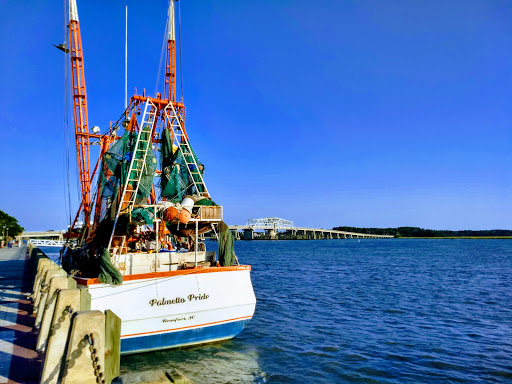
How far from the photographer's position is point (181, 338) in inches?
575

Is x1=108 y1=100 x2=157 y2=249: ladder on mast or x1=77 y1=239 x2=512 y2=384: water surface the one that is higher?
x1=108 y1=100 x2=157 y2=249: ladder on mast

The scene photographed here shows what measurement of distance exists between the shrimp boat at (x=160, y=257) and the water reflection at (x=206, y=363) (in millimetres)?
433

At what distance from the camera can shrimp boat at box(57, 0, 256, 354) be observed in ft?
44.8

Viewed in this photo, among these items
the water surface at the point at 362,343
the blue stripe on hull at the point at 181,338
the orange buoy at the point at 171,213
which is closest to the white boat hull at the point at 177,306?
the blue stripe on hull at the point at 181,338

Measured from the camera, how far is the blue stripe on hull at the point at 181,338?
13797 millimetres

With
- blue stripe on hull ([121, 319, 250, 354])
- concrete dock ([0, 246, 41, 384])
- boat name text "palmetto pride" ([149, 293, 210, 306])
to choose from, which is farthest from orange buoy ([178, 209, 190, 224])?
concrete dock ([0, 246, 41, 384])

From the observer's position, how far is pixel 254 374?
551 inches

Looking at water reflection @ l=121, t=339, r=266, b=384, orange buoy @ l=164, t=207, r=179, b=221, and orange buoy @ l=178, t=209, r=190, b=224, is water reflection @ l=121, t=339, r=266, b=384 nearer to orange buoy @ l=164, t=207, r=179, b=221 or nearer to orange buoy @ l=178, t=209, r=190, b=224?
orange buoy @ l=178, t=209, r=190, b=224

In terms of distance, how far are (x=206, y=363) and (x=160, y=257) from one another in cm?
493

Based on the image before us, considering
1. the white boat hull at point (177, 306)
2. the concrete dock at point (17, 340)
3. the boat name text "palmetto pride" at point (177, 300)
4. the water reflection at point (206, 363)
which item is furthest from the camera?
the boat name text "palmetto pride" at point (177, 300)

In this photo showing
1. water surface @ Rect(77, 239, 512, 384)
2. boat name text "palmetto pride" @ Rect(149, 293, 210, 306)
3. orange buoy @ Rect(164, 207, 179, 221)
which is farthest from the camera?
orange buoy @ Rect(164, 207, 179, 221)

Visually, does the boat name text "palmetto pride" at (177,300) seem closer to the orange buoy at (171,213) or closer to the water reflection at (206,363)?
the water reflection at (206,363)

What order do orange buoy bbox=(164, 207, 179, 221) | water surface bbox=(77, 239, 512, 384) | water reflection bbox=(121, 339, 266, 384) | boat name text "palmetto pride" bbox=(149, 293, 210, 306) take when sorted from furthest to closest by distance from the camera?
orange buoy bbox=(164, 207, 179, 221) < water surface bbox=(77, 239, 512, 384) < boat name text "palmetto pride" bbox=(149, 293, 210, 306) < water reflection bbox=(121, 339, 266, 384)

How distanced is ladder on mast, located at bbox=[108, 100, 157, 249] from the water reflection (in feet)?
15.1
